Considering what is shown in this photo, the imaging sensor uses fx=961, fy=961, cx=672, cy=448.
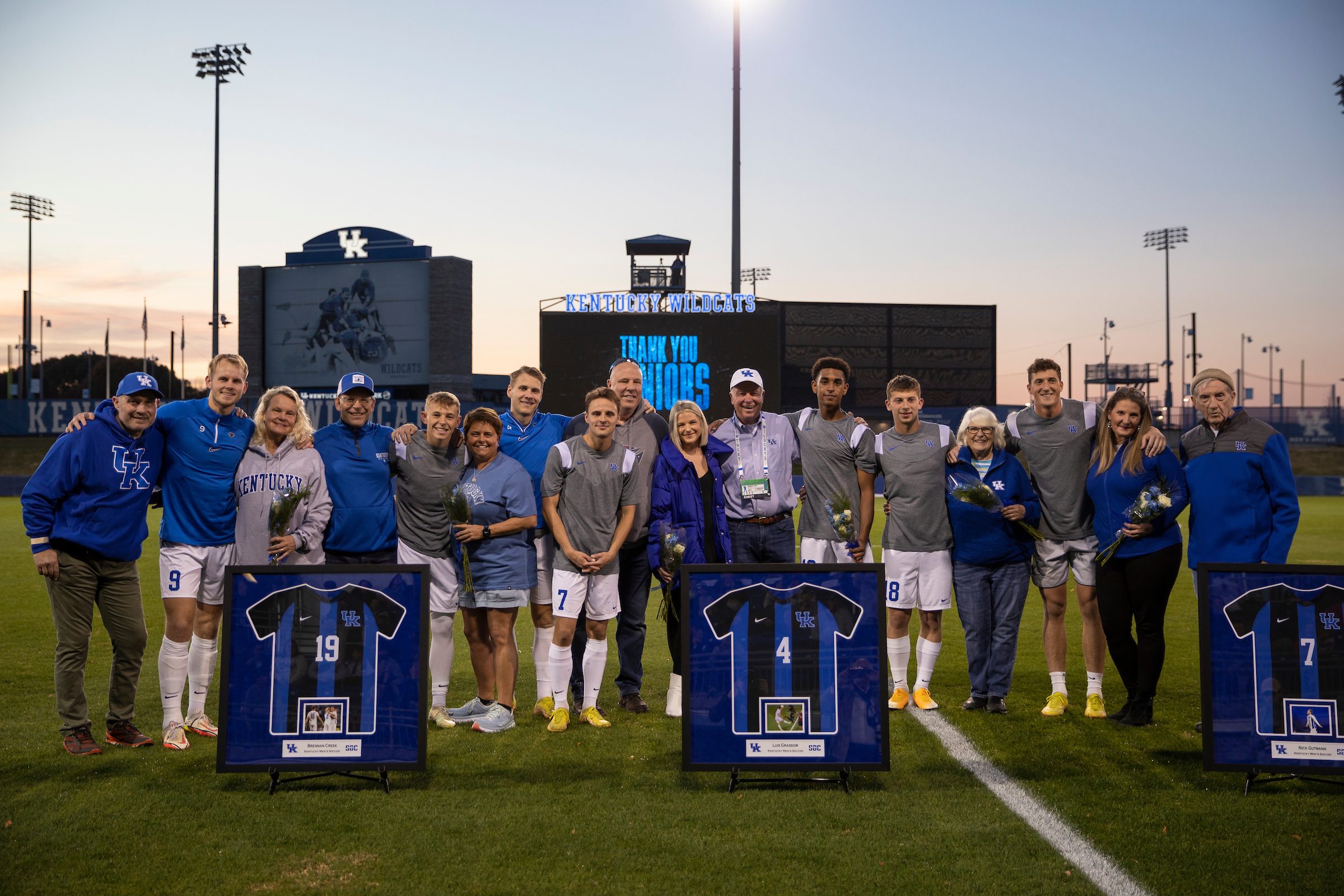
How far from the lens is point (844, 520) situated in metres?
5.91

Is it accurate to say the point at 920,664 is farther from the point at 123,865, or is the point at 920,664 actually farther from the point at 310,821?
the point at 123,865

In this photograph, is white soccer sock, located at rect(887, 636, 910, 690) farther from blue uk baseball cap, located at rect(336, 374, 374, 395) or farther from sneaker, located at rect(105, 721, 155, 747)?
sneaker, located at rect(105, 721, 155, 747)

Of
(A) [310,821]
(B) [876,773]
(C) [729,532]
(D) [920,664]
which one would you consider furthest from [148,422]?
(D) [920,664]

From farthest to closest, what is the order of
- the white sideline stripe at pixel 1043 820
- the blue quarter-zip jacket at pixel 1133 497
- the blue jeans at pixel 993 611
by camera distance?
the blue jeans at pixel 993 611 → the blue quarter-zip jacket at pixel 1133 497 → the white sideline stripe at pixel 1043 820

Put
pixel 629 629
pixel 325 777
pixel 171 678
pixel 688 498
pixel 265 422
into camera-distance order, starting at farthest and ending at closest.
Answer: pixel 629 629 < pixel 688 498 < pixel 265 422 < pixel 171 678 < pixel 325 777

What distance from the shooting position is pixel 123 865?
3.81 metres

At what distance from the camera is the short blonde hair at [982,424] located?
614cm

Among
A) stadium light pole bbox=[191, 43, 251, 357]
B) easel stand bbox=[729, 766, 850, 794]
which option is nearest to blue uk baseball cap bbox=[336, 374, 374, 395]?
easel stand bbox=[729, 766, 850, 794]

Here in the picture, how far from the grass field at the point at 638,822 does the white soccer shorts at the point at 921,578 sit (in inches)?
30.4

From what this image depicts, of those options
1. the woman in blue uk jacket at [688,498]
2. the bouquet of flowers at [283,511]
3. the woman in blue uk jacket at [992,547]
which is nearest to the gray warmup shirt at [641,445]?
the woman in blue uk jacket at [688,498]

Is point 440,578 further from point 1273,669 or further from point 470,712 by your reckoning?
point 1273,669

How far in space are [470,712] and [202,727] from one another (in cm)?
158

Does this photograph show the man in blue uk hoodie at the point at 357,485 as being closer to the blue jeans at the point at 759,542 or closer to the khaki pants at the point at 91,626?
the khaki pants at the point at 91,626

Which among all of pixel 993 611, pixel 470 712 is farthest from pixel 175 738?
pixel 993 611
